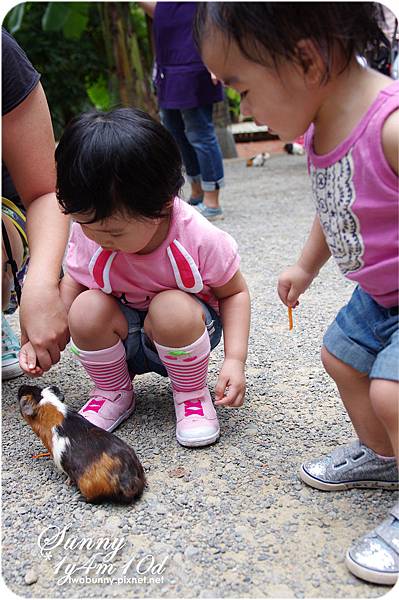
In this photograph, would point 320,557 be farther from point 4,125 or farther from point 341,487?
point 4,125

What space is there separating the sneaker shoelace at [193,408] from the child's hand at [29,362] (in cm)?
33

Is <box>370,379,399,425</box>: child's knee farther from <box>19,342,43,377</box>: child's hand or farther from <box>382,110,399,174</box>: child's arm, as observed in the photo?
<box>19,342,43,377</box>: child's hand

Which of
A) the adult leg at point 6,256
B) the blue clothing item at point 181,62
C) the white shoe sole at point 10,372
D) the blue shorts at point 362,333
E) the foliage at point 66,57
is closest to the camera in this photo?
the blue shorts at point 362,333

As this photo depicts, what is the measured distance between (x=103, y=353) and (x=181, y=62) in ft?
8.41

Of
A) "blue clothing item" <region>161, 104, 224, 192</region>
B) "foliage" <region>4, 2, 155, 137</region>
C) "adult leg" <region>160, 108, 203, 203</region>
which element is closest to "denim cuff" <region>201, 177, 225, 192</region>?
"blue clothing item" <region>161, 104, 224, 192</region>

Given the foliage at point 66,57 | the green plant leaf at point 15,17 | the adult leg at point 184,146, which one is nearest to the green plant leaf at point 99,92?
the foliage at point 66,57

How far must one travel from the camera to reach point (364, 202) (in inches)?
40.5

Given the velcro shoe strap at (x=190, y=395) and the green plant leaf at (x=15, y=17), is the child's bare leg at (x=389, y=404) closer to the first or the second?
the velcro shoe strap at (x=190, y=395)

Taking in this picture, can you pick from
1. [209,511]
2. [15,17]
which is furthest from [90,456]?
[15,17]

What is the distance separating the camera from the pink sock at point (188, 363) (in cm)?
146

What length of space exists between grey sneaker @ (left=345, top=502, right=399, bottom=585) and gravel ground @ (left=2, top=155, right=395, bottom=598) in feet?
0.07

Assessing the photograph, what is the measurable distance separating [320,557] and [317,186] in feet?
1.96

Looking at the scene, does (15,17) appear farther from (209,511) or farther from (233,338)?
(209,511)

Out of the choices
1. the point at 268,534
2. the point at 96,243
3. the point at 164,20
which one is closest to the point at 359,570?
the point at 268,534
